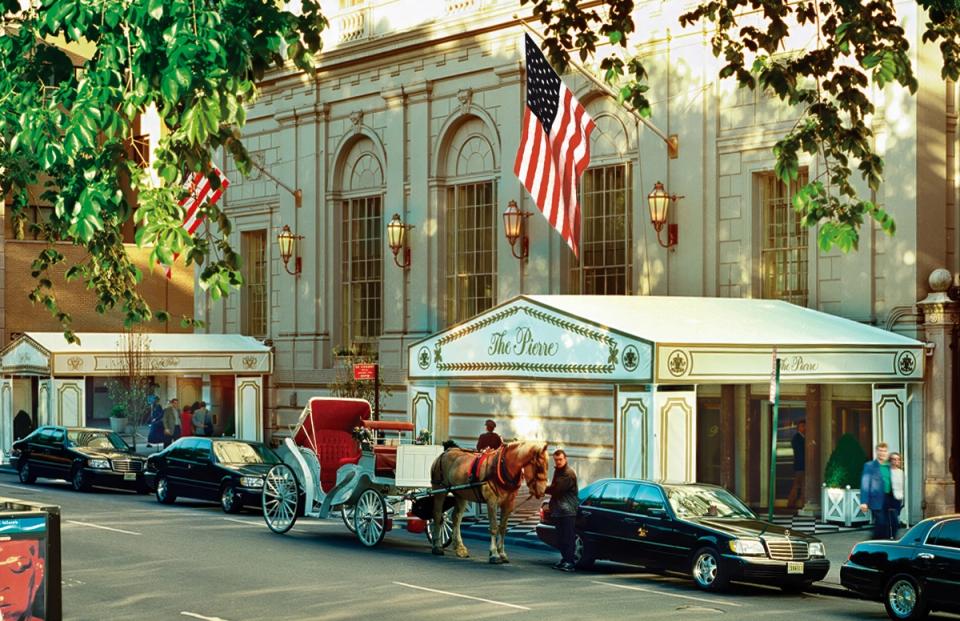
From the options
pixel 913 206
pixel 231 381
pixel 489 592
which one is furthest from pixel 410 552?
pixel 231 381

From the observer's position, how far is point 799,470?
95.5ft

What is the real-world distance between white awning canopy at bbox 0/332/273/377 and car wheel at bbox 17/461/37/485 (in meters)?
3.87

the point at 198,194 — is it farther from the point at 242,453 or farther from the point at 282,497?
the point at 282,497

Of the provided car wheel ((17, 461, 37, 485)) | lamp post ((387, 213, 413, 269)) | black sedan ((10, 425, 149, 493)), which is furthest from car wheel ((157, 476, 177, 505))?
lamp post ((387, 213, 413, 269))

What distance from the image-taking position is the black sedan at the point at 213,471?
29.6m

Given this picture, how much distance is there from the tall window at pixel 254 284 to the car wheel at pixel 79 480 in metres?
9.72

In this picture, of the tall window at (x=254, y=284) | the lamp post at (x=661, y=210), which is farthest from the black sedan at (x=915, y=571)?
the tall window at (x=254, y=284)

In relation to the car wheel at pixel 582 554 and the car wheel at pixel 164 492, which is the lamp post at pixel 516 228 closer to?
the car wheel at pixel 164 492

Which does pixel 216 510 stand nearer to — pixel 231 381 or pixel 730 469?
pixel 730 469

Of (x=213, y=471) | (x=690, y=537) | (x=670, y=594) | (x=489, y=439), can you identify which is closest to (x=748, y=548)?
(x=690, y=537)

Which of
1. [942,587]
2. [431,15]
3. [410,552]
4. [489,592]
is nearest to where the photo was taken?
[942,587]

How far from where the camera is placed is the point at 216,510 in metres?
30.6

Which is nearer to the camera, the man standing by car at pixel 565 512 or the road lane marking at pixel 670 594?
the road lane marking at pixel 670 594

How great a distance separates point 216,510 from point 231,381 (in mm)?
13828
